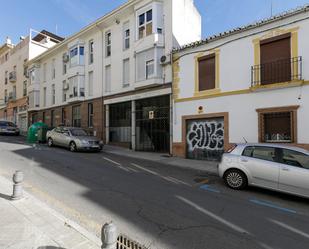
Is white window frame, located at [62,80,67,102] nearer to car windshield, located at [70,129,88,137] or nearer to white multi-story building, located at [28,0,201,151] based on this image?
white multi-story building, located at [28,0,201,151]

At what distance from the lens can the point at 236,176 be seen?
8.10m

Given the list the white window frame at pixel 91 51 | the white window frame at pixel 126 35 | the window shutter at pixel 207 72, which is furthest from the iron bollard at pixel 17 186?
the white window frame at pixel 91 51

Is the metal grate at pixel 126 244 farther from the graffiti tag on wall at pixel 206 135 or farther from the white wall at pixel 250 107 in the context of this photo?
the graffiti tag on wall at pixel 206 135

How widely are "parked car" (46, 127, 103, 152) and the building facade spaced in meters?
4.79

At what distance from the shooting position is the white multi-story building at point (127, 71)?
16.8 metres

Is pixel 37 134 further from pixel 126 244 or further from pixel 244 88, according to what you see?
pixel 126 244

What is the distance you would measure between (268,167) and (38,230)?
596cm

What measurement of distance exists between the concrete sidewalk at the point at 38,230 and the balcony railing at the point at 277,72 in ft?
33.8

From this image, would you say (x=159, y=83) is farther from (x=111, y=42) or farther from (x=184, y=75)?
(x=111, y=42)

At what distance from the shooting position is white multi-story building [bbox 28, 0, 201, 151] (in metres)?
16.8

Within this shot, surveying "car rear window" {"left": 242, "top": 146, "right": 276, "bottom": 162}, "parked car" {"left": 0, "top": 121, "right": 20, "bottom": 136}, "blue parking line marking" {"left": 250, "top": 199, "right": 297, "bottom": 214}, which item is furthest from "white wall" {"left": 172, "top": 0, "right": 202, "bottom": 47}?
"parked car" {"left": 0, "top": 121, "right": 20, "bottom": 136}

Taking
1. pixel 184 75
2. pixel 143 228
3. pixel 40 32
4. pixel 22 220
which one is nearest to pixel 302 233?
pixel 143 228

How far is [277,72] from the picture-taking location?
11.7 meters

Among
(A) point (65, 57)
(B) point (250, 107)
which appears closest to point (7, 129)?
(A) point (65, 57)
